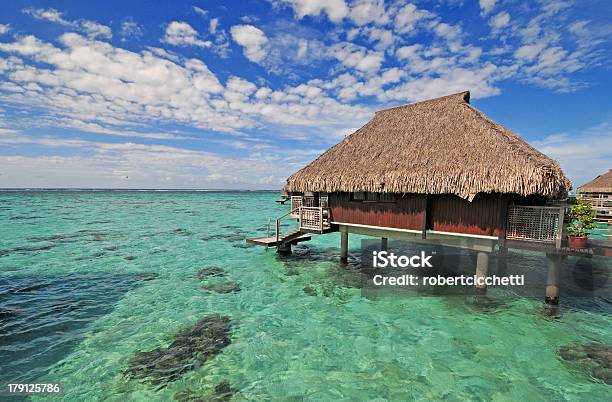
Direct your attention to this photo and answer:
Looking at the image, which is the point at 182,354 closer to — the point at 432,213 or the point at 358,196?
the point at 358,196

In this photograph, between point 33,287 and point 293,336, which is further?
point 33,287

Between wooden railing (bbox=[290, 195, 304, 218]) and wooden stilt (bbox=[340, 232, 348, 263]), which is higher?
wooden railing (bbox=[290, 195, 304, 218])

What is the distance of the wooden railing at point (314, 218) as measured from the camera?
13.2 m

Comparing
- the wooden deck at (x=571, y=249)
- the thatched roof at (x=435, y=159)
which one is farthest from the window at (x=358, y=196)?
the wooden deck at (x=571, y=249)

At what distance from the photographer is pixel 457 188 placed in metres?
9.39

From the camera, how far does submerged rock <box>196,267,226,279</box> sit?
13653 mm

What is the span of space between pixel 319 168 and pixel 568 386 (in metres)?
10.3

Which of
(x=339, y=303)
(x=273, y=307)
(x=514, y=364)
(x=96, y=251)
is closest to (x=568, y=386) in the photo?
(x=514, y=364)

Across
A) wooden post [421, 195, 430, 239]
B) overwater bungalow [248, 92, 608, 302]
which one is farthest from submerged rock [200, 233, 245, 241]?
wooden post [421, 195, 430, 239]

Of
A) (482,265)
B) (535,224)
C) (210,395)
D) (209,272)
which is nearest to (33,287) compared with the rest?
(209,272)

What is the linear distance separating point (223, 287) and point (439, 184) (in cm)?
894

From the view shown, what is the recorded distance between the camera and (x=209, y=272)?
46.5 ft

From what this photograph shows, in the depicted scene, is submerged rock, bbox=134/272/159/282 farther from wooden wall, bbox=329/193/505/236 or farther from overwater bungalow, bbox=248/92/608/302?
wooden wall, bbox=329/193/505/236

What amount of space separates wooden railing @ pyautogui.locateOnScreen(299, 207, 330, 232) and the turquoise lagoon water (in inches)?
85.3
